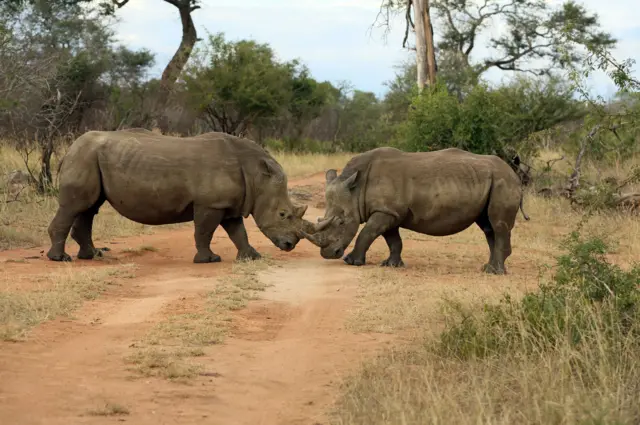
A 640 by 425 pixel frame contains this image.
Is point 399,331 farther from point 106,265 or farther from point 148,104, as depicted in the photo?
point 148,104

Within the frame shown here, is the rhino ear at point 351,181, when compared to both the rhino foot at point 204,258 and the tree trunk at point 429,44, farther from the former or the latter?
the tree trunk at point 429,44

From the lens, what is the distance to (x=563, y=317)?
254 inches

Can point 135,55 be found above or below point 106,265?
above

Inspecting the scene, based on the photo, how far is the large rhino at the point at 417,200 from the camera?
11.4 meters

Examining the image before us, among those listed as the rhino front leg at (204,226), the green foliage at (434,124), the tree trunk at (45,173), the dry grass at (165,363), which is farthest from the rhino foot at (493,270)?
the tree trunk at (45,173)

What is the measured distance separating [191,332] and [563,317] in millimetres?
2734

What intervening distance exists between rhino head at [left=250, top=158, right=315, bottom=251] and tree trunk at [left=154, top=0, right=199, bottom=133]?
19.8 metres

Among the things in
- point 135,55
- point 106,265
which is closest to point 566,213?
point 106,265

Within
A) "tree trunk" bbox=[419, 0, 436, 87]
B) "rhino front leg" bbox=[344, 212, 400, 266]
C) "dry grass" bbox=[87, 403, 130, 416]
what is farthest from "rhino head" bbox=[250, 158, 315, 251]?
"tree trunk" bbox=[419, 0, 436, 87]

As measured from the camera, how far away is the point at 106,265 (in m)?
11.0

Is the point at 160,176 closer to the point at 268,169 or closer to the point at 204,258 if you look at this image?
the point at 204,258

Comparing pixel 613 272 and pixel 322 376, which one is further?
pixel 613 272

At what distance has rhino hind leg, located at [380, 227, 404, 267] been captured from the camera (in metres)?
11.6

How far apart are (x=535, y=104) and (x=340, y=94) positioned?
2705cm
